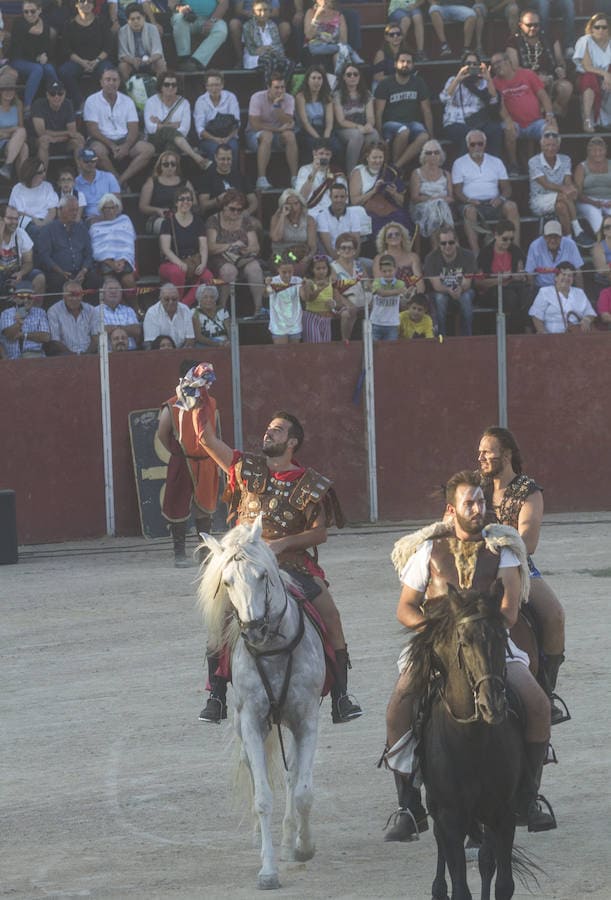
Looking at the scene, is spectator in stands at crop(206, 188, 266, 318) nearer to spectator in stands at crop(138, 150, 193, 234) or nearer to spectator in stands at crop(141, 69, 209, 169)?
spectator in stands at crop(138, 150, 193, 234)

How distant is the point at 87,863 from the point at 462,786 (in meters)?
2.00

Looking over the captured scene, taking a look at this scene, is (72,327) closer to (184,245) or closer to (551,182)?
(184,245)

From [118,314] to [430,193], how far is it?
4037mm

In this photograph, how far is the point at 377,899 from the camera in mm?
6652

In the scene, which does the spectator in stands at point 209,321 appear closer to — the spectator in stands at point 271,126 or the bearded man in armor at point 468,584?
the spectator in stands at point 271,126

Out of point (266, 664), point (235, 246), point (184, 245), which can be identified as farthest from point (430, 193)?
point (266, 664)

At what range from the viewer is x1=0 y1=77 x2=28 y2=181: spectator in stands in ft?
59.1

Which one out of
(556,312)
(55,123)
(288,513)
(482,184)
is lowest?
(288,513)

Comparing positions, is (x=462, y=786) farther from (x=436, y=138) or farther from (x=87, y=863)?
(x=436, y=138)

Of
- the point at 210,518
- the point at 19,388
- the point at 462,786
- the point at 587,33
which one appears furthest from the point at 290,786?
the point at 587,33

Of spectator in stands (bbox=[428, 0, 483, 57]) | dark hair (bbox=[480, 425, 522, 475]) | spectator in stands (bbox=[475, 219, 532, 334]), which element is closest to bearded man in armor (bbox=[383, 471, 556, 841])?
dark hair (bbox=[480, 425, 522, 475])

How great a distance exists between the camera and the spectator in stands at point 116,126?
1838cm

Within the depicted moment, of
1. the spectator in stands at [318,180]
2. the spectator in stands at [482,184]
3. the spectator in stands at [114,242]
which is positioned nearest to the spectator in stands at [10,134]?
the spectator in stands at [114,242]

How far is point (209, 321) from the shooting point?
16.8 meters
